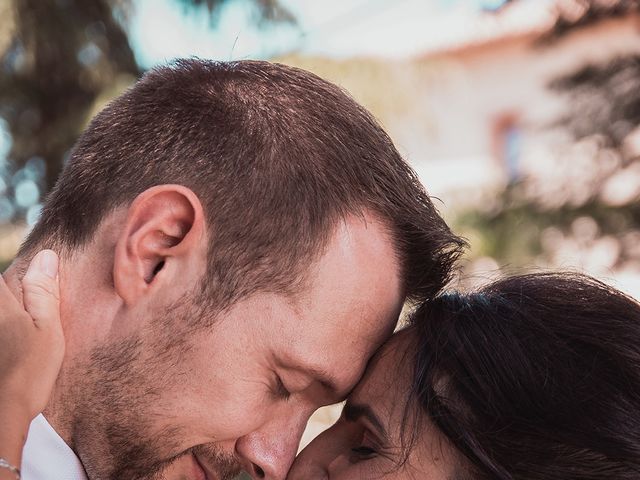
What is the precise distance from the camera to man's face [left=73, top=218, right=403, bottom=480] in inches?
92.4

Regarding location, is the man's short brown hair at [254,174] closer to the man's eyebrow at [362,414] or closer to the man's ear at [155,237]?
the man's ear at [155,237]

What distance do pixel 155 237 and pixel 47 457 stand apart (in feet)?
1.94

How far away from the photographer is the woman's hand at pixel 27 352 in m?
1.92

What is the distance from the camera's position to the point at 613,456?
215 centimetres

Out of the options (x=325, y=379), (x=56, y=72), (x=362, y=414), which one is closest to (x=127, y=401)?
(x=325, y=379)

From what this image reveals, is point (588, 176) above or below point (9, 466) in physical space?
above

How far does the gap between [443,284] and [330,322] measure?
A: 47 cm

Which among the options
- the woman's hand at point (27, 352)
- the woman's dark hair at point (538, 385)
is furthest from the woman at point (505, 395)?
the woman's hand at point (27, 352)

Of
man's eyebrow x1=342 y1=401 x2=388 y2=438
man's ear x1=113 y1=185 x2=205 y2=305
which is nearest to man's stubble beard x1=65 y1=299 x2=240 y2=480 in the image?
man's ear x1=113 y1=185 x2=205 y2=305

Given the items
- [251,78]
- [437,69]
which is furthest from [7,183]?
[251,78]

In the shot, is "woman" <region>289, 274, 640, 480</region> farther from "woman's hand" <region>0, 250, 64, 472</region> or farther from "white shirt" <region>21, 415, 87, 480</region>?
"woman's hand" <region>0, 250, 64, 472</region>

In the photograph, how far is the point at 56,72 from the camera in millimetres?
8539

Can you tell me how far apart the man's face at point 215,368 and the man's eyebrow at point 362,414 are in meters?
0.09

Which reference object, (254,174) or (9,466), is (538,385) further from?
(9,466)
